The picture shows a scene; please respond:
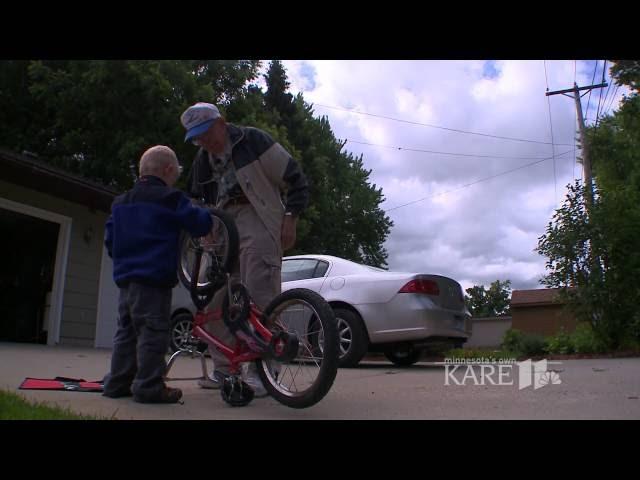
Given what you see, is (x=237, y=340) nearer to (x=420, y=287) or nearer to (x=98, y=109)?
(x=420, y=287)

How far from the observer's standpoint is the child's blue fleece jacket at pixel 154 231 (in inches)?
121

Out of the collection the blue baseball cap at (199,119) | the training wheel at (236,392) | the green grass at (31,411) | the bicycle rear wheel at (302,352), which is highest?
the blue baseball cap at (199,119)

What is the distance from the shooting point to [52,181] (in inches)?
360

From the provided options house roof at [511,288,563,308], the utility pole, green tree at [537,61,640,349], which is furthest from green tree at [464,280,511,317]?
green tree at [537,61,640,349]

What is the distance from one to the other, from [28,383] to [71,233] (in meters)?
7.24

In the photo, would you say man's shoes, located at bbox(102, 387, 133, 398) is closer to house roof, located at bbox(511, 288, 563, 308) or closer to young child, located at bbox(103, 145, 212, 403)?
young child, located at bbox(103, 145, 212, 403)

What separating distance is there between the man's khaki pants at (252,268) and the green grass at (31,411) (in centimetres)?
96

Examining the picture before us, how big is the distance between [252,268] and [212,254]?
246 millimetres

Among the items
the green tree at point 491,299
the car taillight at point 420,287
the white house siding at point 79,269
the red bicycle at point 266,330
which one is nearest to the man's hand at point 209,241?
the red bicycle at point 266,330

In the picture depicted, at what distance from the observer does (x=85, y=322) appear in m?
10.4

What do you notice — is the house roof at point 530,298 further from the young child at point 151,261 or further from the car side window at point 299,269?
the young child at point 151,261
